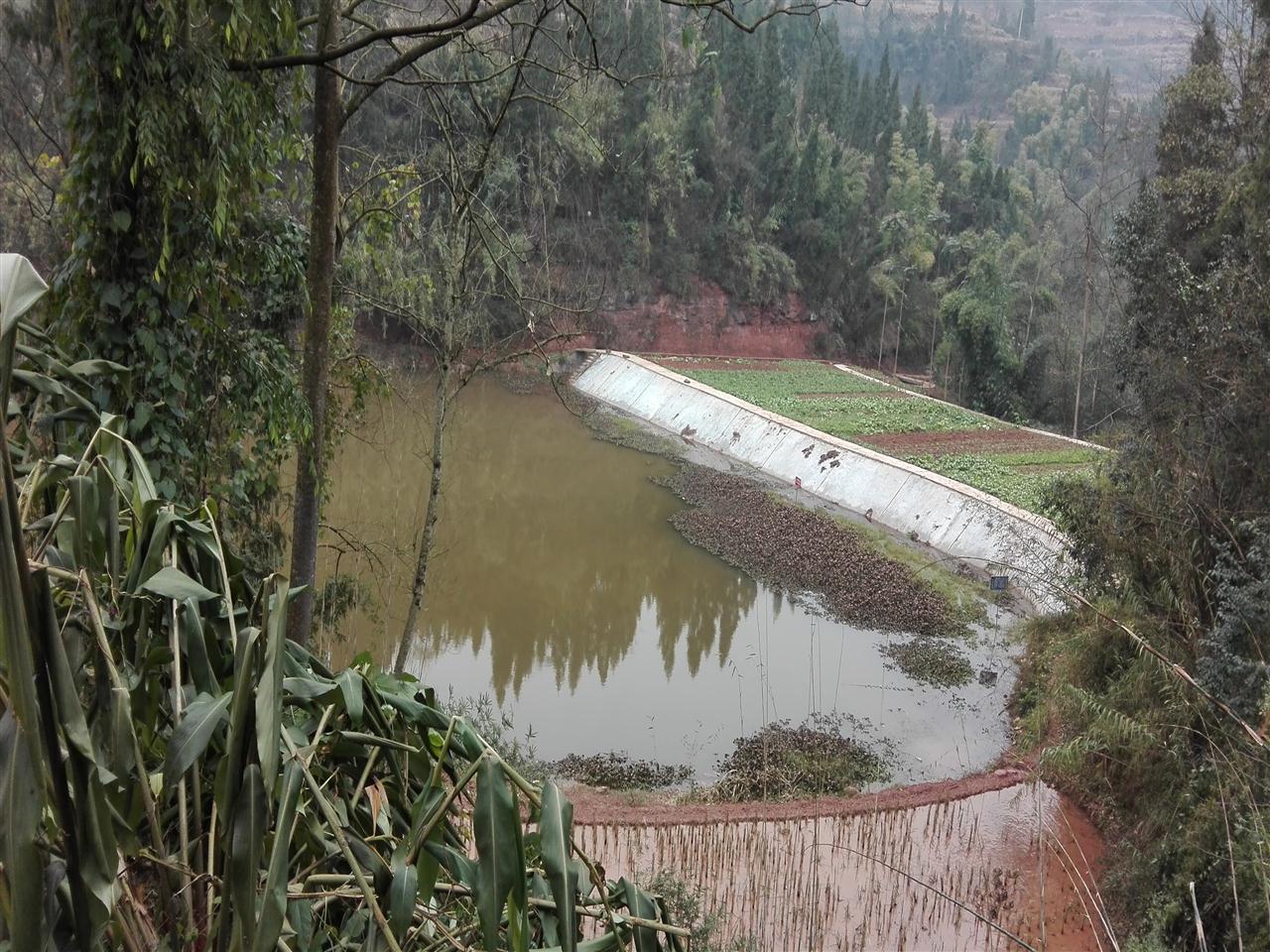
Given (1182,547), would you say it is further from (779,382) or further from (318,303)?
(779,382)

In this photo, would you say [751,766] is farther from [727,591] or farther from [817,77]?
[817,77]

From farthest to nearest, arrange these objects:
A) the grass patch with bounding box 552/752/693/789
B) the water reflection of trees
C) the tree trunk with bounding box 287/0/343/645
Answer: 1. the water reflection of trees
2. the grass patch with bounding box 552/752/693/789
3. the tree trunk with bounding box 287/0/343/645

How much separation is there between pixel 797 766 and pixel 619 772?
56.4 inches

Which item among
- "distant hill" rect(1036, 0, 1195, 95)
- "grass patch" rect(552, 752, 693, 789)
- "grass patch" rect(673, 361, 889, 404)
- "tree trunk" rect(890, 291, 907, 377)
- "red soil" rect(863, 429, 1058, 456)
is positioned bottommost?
"grass patch" rect(552, 752, 693, 789)

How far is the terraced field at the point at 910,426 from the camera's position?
16.6m

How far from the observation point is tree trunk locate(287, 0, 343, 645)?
4.33 metres

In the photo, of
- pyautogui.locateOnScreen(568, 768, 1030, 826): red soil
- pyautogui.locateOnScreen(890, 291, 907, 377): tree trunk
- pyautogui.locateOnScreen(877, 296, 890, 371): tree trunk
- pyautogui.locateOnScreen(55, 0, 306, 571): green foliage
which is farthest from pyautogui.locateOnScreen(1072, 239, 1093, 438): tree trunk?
pyautogui.locateOnScreen(55, 0, 306, 571): green foliage

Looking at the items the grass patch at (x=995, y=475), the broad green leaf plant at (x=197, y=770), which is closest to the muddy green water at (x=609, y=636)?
the grass patch at (x=995, y=475)

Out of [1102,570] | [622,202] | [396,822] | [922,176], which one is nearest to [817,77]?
[922,176]

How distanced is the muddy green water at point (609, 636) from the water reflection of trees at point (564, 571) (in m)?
0.03

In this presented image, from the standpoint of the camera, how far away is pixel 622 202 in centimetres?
2886

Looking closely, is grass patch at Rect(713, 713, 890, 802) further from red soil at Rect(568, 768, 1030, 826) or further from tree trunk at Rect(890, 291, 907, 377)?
tree trunk at Rect(890, 291, 907, 377)

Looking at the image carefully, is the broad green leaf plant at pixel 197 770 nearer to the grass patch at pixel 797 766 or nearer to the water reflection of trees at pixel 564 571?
the grass patch at pixel 797 766

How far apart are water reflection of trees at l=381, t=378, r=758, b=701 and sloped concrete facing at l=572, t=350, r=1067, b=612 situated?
7.20 feet
